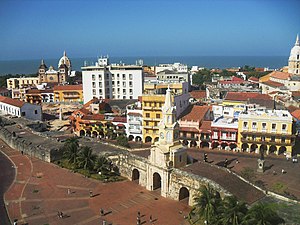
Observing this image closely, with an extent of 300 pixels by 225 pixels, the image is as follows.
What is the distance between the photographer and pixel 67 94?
365 feet

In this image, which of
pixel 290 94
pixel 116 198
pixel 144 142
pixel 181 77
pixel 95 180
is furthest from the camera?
pixel 181 77

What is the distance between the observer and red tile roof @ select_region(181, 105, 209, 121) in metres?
61.7

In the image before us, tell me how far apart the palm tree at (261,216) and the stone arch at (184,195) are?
1249 cm

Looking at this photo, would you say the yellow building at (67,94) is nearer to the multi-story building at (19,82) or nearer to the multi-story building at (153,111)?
the multi-story building at (19,82)

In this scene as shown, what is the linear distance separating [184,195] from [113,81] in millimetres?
63067

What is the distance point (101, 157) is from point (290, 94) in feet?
218

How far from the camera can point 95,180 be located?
45.2 meters

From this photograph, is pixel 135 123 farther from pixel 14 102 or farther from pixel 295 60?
pixel 295 60

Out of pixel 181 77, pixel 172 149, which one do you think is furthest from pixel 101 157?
pixel 181 77

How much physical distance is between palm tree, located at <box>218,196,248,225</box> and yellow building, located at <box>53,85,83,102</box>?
8786 centimetres

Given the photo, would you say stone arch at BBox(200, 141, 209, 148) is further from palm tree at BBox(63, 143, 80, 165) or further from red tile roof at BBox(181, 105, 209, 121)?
palm tree at BBox(63, 143, 80, 165)

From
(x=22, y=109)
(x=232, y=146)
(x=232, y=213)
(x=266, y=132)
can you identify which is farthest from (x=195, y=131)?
(x=22, y=109)

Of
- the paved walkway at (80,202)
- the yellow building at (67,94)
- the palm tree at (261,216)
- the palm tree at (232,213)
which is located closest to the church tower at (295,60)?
the yellow building at (67,94)

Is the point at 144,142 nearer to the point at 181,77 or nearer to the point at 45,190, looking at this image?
the point at 45,190
